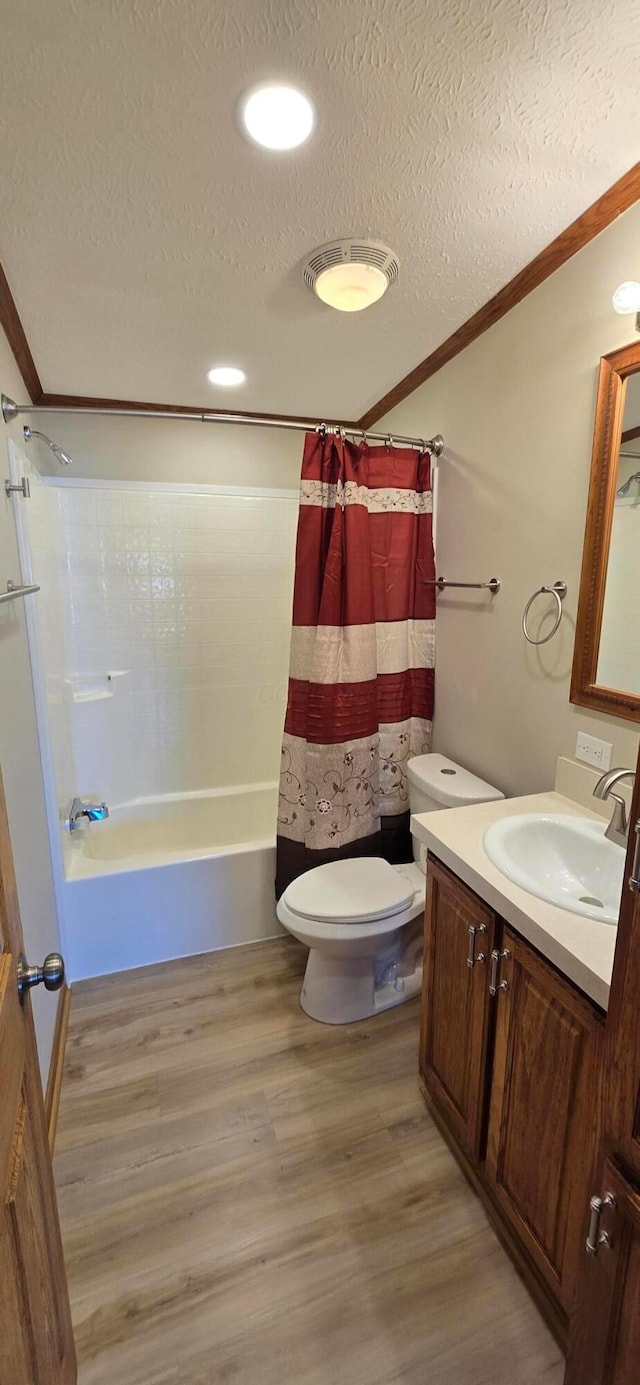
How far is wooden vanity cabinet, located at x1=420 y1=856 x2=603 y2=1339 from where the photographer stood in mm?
967

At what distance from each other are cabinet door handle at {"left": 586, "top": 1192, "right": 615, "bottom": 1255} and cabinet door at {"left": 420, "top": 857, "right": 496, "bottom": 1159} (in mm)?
415

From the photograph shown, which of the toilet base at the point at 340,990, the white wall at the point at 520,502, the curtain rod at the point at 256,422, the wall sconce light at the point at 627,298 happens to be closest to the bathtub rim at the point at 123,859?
the toilet base at the point at 340,990

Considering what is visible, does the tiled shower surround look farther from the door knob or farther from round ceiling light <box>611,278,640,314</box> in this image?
round ceiling light <box>611,278,640,314</box>

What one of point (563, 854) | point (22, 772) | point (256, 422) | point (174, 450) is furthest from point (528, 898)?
point (174, 450)

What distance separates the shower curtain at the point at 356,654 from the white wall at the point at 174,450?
2.94 ft

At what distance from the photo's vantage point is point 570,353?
4.67 feet

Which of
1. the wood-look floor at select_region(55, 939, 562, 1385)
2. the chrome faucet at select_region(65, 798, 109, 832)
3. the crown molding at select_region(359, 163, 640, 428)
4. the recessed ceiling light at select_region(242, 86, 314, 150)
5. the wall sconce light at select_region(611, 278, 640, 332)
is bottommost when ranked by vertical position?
the wood-look floor at select_region(55, 939, 562, 1385)

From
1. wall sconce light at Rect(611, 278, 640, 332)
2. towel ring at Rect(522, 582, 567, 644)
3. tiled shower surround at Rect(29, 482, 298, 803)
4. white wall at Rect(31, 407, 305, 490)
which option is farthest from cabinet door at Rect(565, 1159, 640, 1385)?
white wall at Rect(31, 407, 305, 490)

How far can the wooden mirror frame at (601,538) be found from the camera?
129cm

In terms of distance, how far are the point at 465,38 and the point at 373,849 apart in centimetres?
A: 215

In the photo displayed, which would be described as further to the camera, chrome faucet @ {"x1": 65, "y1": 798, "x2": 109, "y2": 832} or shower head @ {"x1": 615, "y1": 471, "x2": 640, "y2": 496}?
chrome faucet @ {"x1": 65, "y1": 798, "x2": 109, "y2": 832}

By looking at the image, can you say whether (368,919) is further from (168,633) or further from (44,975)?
(168,633)

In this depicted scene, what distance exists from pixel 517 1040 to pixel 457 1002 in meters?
0.24

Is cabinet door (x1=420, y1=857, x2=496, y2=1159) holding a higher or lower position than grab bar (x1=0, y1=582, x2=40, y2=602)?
lower
